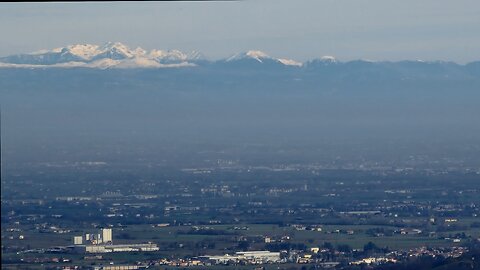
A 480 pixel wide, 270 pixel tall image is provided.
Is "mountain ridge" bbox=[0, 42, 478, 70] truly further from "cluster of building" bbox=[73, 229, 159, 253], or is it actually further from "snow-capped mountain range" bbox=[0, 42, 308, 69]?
"cluster of building" bbox=[73, 229, 159, 253]

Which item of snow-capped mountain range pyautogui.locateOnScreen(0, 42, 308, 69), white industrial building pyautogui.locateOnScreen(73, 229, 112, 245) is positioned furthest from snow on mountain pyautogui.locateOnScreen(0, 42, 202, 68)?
white industrial building pyautogui.locateOnScreen(73, 229, 112, 245)

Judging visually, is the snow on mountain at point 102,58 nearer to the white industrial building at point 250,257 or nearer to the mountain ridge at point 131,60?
the mountain ridge at point 131,60

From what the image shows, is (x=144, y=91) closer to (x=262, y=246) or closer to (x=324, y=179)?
(x=324, y=179)

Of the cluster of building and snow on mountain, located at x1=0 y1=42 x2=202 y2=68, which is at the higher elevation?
snow on mountain, located at x1=0 y1=42 x2=202 y2=68

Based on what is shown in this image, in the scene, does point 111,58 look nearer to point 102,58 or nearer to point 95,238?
point 102,58

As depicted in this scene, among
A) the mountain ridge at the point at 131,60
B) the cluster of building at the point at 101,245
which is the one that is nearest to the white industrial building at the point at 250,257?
the cluster of building at the point at 101,245

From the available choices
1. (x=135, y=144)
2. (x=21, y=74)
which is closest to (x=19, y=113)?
(x=21, y=74)

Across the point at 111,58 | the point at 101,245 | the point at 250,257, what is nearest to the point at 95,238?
the point at 101,245

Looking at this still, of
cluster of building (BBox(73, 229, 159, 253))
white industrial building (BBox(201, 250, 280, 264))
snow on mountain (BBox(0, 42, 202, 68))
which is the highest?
snow on mountain (BBox(0, 42, 202, 68))
